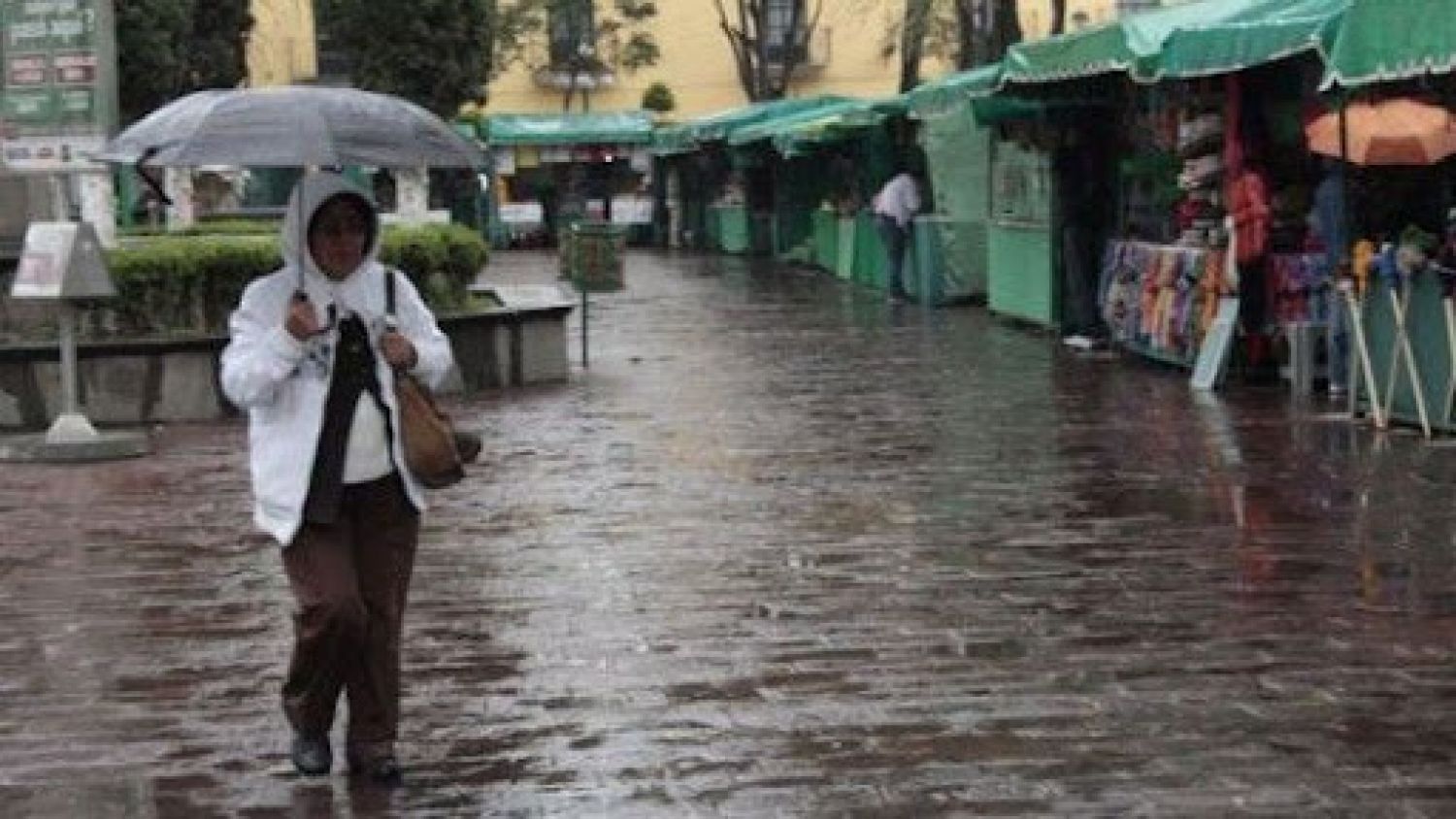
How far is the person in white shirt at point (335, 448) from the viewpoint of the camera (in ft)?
17.9

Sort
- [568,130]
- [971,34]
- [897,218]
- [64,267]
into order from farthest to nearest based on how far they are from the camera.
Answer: [568,130] < [971,34] < [897,218] < [64,267]

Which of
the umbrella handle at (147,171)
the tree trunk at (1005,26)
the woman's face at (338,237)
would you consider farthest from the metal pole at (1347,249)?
the tree trunk at (1005,26)

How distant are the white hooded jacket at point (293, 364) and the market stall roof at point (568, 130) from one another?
41.4 m

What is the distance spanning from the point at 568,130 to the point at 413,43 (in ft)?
69.1

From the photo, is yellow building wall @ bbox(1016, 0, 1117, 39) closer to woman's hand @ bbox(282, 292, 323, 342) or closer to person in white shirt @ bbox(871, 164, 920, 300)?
person in white shirt @ bbox(871, 164, 920, 300)

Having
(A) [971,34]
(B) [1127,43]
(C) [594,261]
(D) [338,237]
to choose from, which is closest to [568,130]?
(A) [971,34]

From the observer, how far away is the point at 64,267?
12.3m

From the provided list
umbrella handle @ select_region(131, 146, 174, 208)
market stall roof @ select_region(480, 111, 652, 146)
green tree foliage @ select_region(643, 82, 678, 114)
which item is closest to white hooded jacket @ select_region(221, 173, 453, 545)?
umbrella handle @ select_region(131, 146, 174, 208)

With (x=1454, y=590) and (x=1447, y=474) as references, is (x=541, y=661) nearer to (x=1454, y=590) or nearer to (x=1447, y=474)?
(x=1454, y=590)

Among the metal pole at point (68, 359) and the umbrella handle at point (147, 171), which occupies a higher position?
the umbrella handle at point (147, 171)

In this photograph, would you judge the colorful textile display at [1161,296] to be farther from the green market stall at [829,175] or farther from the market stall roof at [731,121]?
the market stall roof at [731,121]

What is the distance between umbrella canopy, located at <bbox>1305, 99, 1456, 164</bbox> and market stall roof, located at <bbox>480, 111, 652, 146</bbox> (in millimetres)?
35813

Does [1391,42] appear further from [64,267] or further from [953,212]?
[953,212]

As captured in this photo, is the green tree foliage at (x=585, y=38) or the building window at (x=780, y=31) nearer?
the building window at (x=780, y=31)
